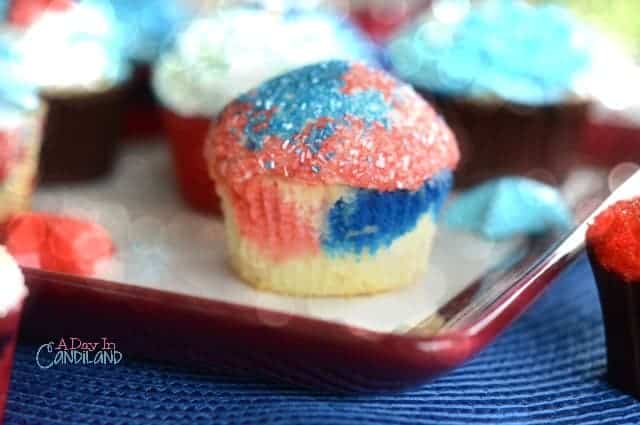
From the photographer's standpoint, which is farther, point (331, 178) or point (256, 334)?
point (331, 178)

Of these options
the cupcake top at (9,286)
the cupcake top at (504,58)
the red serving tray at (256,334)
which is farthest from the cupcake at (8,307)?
the cupcake top at (504,58)

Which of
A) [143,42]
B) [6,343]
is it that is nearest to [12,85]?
[143,42]

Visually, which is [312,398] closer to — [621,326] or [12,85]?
[621,326]

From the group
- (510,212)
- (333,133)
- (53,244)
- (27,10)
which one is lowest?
(510,212)

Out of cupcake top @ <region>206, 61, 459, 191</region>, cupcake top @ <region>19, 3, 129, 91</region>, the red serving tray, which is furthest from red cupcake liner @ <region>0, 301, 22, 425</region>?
cupcake top @ <region>19, 3, 129, 91</region>

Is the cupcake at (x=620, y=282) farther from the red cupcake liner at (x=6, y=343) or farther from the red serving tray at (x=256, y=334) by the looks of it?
the red cupcake liner at (x=6, y=343)

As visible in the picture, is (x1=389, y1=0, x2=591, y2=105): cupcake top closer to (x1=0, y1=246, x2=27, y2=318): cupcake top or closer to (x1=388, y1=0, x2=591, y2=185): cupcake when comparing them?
(x1=388, y1=0, x2=591, y2=185): cupcake
